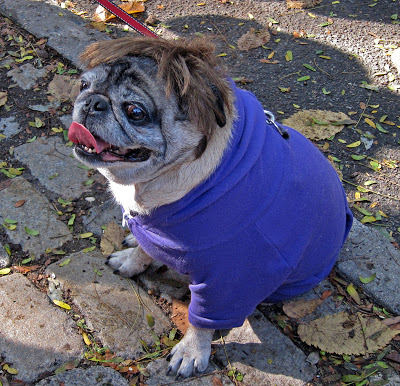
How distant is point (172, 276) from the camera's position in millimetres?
3043

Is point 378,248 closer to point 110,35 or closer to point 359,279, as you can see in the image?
point 359,279

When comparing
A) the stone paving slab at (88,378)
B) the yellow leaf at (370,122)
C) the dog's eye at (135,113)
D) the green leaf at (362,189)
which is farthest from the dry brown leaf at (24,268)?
the yellow leaf at (370,122)

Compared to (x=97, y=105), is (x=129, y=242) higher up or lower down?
lower down

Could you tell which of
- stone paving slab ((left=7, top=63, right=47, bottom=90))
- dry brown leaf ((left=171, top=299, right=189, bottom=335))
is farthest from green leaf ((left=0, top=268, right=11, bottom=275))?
stone paving slab ((left=7, top=63, right=47, bottom=90))

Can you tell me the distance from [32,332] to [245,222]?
1.33m

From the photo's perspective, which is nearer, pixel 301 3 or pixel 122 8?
pixel 122 8

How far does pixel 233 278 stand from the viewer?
2.26 meters

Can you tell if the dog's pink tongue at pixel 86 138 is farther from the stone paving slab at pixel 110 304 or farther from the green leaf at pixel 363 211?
→ the green leaf at pixel 363 211

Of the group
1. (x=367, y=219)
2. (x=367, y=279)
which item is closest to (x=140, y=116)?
(x=367, y=279)

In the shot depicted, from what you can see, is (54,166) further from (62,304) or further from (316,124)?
(316,124)

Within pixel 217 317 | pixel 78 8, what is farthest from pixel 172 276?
pixel 78 8

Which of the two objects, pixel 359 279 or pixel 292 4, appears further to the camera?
pixel 292 4

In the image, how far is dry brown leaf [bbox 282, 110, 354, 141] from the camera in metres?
3.91

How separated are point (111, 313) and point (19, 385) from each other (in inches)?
24.0
